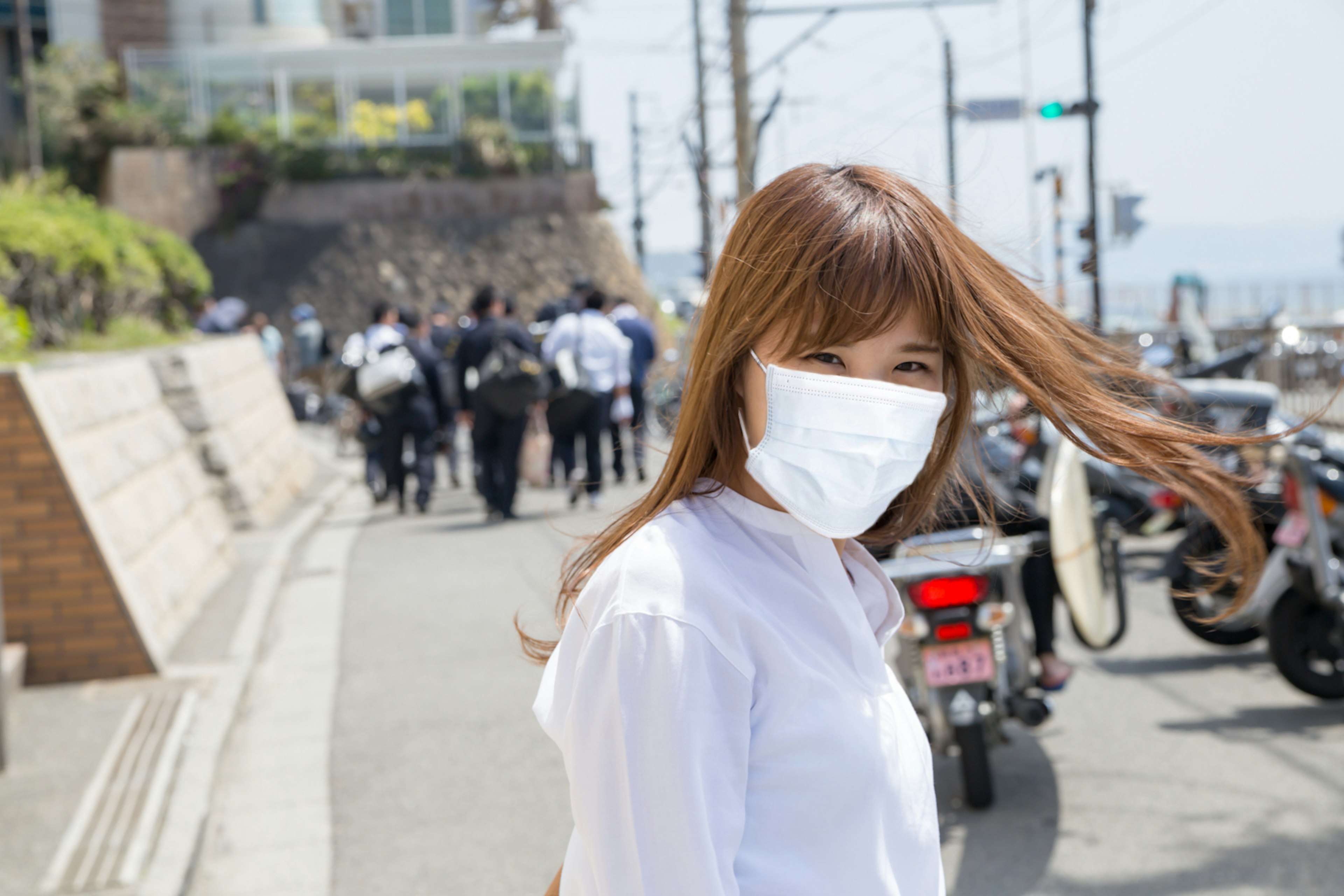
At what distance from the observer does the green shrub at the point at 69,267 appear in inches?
423

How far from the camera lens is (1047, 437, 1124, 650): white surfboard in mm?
4848

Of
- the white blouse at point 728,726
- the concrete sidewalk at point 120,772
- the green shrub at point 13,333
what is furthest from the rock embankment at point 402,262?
the white blouse at point 728,726

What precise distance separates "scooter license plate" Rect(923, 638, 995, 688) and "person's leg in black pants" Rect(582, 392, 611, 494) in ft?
25.7

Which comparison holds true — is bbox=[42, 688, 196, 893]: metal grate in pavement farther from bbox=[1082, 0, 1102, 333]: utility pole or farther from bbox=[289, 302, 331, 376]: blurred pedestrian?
bbox=[289, 302, 331, 376]: blurred pedestrian

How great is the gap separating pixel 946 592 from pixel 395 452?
907cm

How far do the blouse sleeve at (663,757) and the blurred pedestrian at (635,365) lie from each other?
1248 cm

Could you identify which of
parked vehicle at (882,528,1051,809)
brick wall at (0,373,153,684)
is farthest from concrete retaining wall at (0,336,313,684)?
parked vehicle at (882,528,1051,809)

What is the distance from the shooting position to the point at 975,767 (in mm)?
4414

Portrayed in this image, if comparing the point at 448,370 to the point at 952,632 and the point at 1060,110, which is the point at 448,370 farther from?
the point at 952,632

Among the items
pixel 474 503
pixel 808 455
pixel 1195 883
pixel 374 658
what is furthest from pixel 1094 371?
pixel 474 503

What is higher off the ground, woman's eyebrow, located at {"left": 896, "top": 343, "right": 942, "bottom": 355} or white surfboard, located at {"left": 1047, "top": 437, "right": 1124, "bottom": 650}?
woman's eyebrow, located at {"left": 896, "top": 343, "right": 942, "bottom": 355}

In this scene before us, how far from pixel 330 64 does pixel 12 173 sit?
9.21m

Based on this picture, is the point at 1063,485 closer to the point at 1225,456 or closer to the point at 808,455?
the point at 1225,456

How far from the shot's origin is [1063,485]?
4984 millimetres
